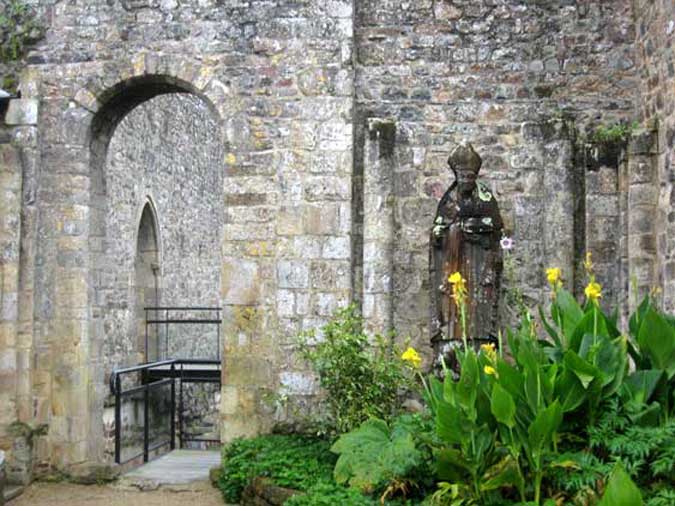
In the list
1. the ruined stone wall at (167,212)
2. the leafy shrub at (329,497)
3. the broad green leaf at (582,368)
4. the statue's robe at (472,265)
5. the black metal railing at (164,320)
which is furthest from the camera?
the black metal railing at (164,320)

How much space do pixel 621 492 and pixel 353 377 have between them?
342 cm

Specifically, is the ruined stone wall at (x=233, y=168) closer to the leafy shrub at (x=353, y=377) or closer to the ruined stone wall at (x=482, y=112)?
the ruined stone wall at (x=482, y=112)

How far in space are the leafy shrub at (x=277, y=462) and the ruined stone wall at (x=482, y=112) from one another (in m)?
1.28

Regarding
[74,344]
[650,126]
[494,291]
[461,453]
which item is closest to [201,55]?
[74,344]

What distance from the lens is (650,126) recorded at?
773 cm

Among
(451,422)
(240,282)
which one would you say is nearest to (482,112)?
(240,282)

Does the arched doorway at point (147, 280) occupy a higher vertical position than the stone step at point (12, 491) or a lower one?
higher

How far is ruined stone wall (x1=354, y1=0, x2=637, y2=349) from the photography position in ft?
26.1

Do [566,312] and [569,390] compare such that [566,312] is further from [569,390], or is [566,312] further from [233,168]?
[233,168]

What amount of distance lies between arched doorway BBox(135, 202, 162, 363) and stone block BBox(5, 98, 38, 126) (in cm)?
536

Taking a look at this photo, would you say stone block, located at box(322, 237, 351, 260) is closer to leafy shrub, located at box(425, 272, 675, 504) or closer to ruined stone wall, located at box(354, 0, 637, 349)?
ruined stone wall, located at box(354, 0, 637, 349)

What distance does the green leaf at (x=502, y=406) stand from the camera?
4.73 m

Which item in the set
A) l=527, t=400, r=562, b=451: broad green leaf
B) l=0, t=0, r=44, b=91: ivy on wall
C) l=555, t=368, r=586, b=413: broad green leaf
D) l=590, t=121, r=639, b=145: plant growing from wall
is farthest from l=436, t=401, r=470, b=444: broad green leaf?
l=0, t=0, r=44, b=91: ivy on wall

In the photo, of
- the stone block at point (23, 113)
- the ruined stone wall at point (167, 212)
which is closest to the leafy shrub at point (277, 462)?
the ruined stone wall at point (167, 212)
